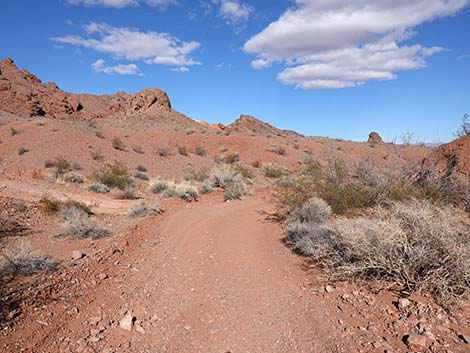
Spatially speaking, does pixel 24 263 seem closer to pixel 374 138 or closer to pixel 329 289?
pixel 329 289

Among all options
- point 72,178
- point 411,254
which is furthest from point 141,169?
point 411,254

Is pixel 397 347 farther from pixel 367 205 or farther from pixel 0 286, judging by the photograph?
pixel 367 205

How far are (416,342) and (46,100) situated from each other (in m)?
64.2

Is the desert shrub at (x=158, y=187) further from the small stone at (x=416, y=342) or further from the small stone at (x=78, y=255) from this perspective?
the small stone at (x=416, y=342)

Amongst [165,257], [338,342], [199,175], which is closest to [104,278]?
[165,257]

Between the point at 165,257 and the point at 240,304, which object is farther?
the point at 165,257

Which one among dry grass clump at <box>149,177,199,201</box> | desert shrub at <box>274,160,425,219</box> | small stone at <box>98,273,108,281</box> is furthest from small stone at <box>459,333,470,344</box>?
dry grass clump at <box>149,177,199,201</box>

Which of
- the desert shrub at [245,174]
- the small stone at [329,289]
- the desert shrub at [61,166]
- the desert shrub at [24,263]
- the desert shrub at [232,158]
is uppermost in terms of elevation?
the desert shrub at [232,158]

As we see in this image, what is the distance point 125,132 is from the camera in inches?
1528

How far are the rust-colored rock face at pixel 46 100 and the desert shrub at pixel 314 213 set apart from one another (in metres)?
51.2

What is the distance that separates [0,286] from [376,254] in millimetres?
5683

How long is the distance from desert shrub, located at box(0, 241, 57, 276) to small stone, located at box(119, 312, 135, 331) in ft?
7.84

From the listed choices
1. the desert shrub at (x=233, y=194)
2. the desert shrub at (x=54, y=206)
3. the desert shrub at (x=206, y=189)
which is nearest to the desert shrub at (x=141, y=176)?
the desert shrub at (x=206, y=189)

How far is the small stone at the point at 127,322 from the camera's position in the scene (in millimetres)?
4627
